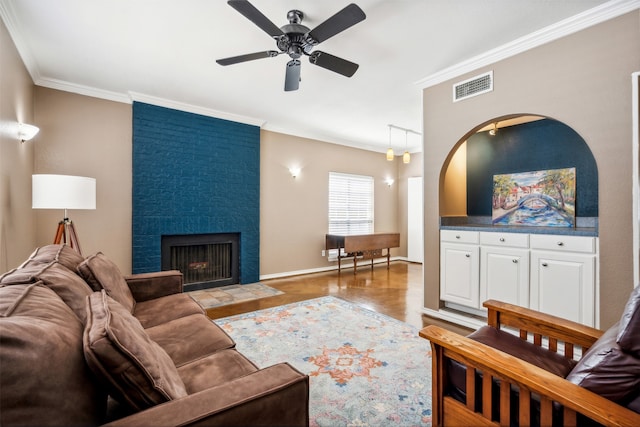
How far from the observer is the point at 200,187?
446 cm

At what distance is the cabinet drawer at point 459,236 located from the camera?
3090 millimetres

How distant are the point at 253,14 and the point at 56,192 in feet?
7.35

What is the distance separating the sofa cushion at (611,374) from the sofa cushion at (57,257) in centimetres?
249

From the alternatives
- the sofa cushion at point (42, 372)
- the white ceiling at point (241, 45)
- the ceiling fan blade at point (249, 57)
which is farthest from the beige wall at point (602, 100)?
the sofa cushion at point (42, 372)

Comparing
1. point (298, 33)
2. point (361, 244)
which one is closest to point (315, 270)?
point (361, 244)

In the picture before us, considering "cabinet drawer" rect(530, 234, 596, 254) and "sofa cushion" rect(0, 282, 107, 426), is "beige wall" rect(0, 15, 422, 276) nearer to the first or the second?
"sofa cushion" rect(0, 282, 107, 426)

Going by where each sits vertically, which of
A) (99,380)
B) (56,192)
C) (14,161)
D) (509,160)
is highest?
(509,160)

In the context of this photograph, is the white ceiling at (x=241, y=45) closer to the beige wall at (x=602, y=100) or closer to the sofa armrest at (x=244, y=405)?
the beige wall at (x=602, y=100)

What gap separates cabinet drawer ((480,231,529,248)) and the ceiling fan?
6.67 ft

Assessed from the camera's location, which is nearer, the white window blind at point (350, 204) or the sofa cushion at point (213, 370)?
the sofa cushion at point (213, 370)

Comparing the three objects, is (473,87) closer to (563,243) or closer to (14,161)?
(563,243)

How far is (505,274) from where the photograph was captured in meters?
2.86

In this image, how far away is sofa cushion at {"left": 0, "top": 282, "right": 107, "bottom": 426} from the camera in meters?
0.65

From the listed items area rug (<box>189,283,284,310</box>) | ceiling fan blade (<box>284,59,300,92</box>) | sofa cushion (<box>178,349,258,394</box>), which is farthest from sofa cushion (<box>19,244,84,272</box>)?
ceiling fan blade (<box>284,59,300,92</box>)
